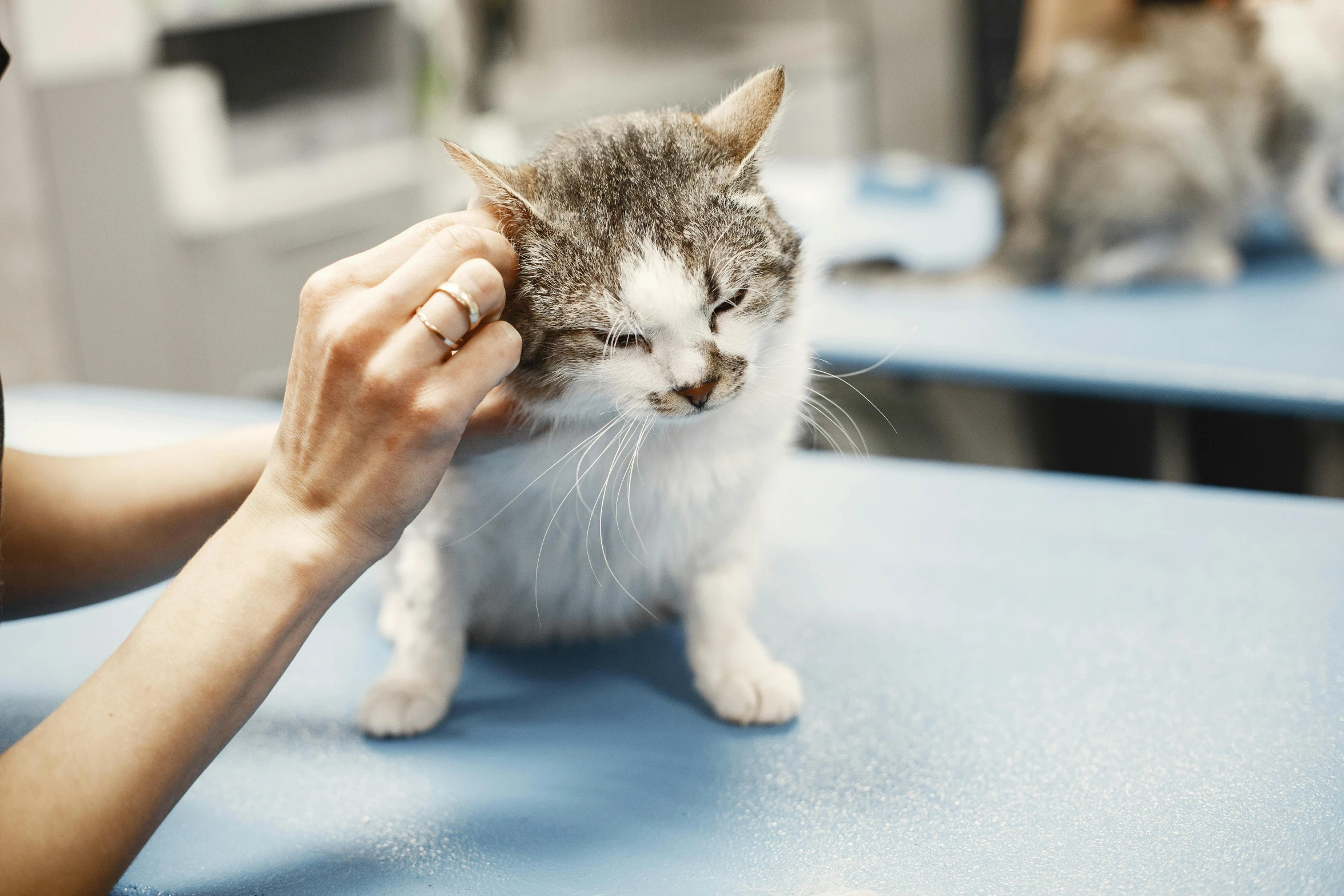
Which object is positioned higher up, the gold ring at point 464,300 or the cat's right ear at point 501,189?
the cat's right ear at point 501,189

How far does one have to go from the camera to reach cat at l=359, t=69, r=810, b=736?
81 cm

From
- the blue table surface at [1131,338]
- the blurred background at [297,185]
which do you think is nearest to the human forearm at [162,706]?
the blue table surface at [1131,338]

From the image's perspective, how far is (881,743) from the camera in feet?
2.84

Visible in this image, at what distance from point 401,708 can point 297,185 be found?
2614mm

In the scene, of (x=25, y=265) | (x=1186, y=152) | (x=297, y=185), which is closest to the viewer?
(x=1186, y=152)

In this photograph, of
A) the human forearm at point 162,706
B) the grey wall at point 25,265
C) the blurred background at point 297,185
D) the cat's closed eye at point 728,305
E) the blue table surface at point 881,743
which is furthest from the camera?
the grey wall at point 25,265

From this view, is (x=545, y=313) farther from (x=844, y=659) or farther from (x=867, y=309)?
(x=867, y=309)

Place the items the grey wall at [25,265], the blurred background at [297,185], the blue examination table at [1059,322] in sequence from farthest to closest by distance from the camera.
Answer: the grey wall at [25,265], the blurred background at [297,185], the blue examination table at [1059,322]

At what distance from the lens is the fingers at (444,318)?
2.14 feet

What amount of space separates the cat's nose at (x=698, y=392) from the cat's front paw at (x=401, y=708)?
1.20 ft

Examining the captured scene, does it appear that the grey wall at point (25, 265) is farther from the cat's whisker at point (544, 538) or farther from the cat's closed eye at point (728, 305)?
the cat's closed eye at point (728, 305)

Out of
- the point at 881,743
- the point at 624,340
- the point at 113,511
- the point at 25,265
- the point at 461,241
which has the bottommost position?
the point at 881,743

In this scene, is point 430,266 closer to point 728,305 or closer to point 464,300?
point 464,300

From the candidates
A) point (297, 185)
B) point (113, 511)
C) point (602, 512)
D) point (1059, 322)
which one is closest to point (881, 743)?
point (602, 512)
